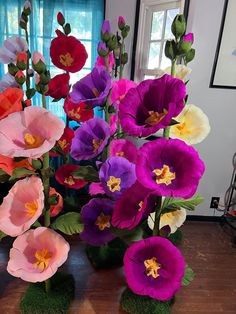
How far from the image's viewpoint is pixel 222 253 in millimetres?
1364

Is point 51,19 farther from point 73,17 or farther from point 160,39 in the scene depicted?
point 160,39

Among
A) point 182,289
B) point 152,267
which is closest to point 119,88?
point 152,267

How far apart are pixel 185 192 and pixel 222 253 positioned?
1026 mm

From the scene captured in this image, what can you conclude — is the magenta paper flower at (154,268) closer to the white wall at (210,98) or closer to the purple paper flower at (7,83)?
the purple paper flower at (7,83)

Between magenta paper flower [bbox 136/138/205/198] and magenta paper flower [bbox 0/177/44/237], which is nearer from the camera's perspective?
magenta paper flower [bbox 136/138/205/198]

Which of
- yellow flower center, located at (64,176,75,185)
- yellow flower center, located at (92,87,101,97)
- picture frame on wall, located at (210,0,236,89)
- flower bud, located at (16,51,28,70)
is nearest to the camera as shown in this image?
yellow flower center, located at (92,87,101,97)

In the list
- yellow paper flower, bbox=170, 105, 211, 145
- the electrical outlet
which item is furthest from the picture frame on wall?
yellow paper flower, bbox=170, 105, 211, 145

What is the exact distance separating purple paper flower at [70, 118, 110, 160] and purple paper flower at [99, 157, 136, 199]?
3.1 inches

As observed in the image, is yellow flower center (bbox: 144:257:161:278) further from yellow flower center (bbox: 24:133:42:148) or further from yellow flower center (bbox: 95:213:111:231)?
yellow flower center (bbox: 24:133:42:148)

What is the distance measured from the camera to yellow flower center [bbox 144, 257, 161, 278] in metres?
0.65

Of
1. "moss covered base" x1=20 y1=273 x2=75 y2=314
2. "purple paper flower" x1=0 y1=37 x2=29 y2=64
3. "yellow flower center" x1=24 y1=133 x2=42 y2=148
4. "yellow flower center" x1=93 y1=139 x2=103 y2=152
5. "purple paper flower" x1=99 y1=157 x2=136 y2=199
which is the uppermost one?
"purple paper flower" x1=0 y1=37 x2=29 y2=64

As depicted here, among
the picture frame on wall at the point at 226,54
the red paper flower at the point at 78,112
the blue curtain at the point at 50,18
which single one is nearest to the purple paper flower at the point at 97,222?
the red paper flower at the point at 78,112

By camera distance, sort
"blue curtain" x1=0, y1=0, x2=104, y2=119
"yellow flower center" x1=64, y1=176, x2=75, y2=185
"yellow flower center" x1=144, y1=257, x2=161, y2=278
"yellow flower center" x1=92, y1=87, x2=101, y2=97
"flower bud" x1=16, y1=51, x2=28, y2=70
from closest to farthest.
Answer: "yellow flower center" x1=144, y1=257, x2=161, y2=278 < "yellow flower center" x1=92, y1=87, x2=101, y2=97 < "flower bud" x1=16, y1=51, x2=28, y2=70 < "yellow flower center" x1=64, y1=176, x2=75, y2=185 < "blue curtain" x1=0, y1=0, x2=104, y2=119

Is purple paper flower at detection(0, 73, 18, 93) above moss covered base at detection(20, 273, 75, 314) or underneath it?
above
